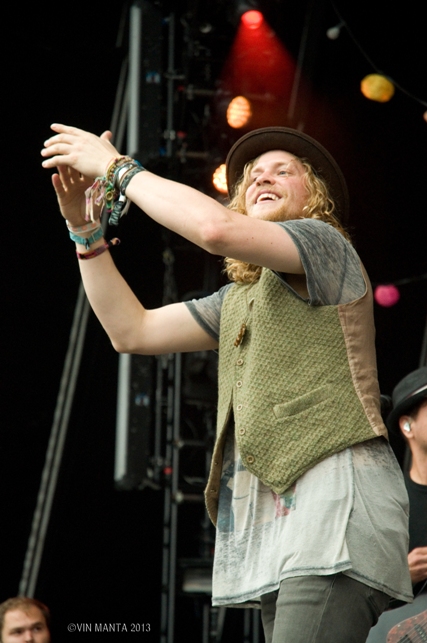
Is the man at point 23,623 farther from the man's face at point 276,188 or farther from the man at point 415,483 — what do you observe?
the man's face at point 276,188

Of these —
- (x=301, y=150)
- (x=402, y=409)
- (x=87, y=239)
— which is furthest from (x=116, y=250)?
(x=87, y=239)

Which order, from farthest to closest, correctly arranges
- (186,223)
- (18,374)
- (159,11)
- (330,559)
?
1. (18,374)
2. (159,11)
3. (186,223)
4. (330,559)

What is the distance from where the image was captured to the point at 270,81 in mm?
4895

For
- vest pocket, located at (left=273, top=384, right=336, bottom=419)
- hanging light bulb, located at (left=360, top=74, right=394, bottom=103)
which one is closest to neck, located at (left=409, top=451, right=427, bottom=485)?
vest pocket, located at (left=273, top=384, right=336, bottom=419)

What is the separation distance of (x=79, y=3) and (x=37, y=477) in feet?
8.92

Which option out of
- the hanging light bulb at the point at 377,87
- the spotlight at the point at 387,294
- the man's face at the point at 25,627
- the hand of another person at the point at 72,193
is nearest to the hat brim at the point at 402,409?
the hand of another person at the point at 72,193

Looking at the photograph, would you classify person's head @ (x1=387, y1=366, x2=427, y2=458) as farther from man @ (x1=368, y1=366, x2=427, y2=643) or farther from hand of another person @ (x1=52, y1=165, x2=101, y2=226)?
hand of another person @ (x1=52, y1=165, x2=101, y2=226)

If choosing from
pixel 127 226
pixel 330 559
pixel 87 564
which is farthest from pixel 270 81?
pixel 330 559

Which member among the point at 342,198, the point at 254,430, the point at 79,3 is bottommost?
the point at 254,430

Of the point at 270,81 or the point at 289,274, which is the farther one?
the point at 270,81

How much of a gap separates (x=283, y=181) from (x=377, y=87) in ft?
10.1

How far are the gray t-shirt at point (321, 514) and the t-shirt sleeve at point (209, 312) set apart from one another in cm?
31

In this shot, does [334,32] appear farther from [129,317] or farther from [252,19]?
[129,317]

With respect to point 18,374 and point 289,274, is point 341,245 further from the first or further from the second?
point 18,374
